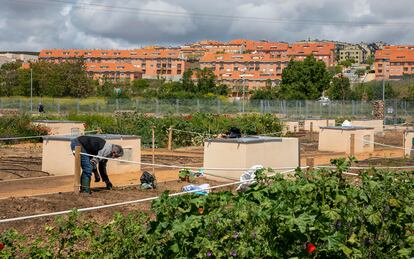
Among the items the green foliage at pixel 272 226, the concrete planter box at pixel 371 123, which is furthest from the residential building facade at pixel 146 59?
the green foliage at pixel 272 226

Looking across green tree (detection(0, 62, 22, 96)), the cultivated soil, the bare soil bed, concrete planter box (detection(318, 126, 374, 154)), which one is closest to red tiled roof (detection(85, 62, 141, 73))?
green tree (detection(0, 62, 22, 96))

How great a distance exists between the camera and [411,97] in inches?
3270

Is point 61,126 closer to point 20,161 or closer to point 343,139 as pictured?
point 20,161

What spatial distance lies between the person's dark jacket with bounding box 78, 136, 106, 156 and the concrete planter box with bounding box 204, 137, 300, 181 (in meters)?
3.74

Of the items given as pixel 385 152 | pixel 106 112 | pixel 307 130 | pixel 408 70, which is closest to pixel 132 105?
pixel 106 112

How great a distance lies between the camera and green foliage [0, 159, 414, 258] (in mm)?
6301

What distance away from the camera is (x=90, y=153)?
15.5 m

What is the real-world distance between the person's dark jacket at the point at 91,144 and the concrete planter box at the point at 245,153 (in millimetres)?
3737

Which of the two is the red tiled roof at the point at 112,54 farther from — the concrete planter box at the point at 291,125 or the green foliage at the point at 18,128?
the green foliage at the point at 18,128

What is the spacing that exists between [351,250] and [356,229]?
1.98ft

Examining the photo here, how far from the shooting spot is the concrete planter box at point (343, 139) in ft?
92.6

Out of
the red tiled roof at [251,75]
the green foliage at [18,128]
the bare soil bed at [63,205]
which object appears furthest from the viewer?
the red tiled roof at [251,75]

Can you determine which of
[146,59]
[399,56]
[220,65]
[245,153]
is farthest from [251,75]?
[245,153]

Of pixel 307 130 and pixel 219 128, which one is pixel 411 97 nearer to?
pixel 307 130
